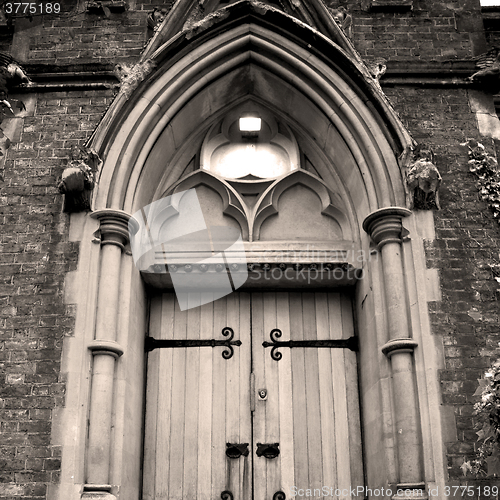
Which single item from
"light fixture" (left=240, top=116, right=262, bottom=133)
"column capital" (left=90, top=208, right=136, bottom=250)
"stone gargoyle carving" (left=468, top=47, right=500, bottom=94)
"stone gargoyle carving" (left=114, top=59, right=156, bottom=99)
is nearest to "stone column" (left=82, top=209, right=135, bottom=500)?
"column capital" (left=90, top=208, right=136, bottom=250)

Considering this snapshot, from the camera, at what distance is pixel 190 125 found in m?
6.34

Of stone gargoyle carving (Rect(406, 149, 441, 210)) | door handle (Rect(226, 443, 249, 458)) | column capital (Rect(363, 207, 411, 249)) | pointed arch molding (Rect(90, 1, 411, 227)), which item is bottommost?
door handle (Rect(226, 443, 249, 458))

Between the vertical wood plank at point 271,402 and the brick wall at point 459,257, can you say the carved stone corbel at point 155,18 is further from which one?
the vertical wood plank at point 271,402

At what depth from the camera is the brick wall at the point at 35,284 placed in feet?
15.8

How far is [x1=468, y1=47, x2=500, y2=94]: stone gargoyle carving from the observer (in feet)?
20.0

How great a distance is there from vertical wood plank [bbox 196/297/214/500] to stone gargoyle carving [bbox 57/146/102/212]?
1.37 m

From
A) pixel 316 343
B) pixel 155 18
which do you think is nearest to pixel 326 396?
pixel 316 343

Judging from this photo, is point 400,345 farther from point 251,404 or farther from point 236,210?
point 236,210

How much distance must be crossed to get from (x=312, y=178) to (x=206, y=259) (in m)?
1.24

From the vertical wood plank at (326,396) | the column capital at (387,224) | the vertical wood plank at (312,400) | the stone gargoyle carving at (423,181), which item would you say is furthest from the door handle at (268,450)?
the stone gargoyle carving at (423,181)

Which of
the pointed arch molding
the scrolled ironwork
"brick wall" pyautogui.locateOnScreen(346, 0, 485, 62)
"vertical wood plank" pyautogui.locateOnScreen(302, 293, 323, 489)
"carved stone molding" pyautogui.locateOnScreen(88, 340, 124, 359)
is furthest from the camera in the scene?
"brick wall" pyautogui.locateOnScreen(346, 0, 485, 62)

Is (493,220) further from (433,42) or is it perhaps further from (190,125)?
(190,125)

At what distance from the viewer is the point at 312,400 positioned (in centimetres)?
570

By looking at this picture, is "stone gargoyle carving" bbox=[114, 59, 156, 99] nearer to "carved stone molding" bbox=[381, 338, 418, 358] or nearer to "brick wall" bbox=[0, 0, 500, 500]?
→ "brick wall" bbox=[0, 0, 500, 500]
